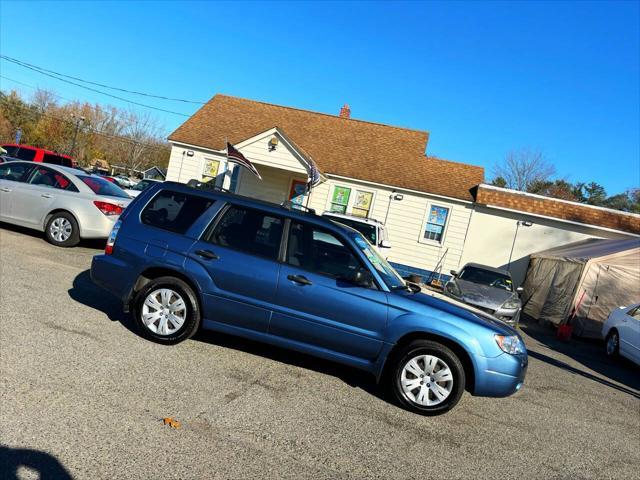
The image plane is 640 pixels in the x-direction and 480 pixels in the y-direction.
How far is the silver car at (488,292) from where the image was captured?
10805 mm

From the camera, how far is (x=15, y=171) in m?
9.75

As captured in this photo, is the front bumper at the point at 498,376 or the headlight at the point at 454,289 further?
the headlight at the point at 454,289

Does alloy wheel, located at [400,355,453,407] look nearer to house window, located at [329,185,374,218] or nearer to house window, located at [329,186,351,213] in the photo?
house window, located at [329,185,374,218]

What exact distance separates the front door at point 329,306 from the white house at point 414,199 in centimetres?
1233

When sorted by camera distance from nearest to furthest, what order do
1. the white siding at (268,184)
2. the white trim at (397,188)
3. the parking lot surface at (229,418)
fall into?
the parking lot surface at (229,418) → the white trim at (397,188) → the white siding at (268,184)

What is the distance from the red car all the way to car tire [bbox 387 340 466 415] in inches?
750

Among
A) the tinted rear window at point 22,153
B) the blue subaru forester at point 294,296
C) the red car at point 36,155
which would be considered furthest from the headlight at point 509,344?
the tinted rear window at point 22,153

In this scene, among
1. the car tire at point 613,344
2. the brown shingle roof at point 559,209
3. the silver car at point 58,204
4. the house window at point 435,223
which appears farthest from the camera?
the house window at point 435,223

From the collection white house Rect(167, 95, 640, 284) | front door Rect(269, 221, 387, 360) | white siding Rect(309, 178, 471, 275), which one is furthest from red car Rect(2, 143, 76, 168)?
front door Rect(269, 221, 387, 360)

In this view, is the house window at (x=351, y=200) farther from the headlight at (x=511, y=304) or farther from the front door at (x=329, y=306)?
the front door at (x=329, y=306)

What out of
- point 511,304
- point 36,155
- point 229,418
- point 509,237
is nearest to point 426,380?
point 229,418

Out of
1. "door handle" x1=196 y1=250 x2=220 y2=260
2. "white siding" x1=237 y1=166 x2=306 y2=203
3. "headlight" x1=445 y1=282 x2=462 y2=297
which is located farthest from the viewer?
"white siding" x1=237 y1=166 x2=306 y2=203

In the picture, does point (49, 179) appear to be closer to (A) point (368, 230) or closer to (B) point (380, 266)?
(A) point (368, 230)

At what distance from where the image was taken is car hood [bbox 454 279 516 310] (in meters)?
10.9
